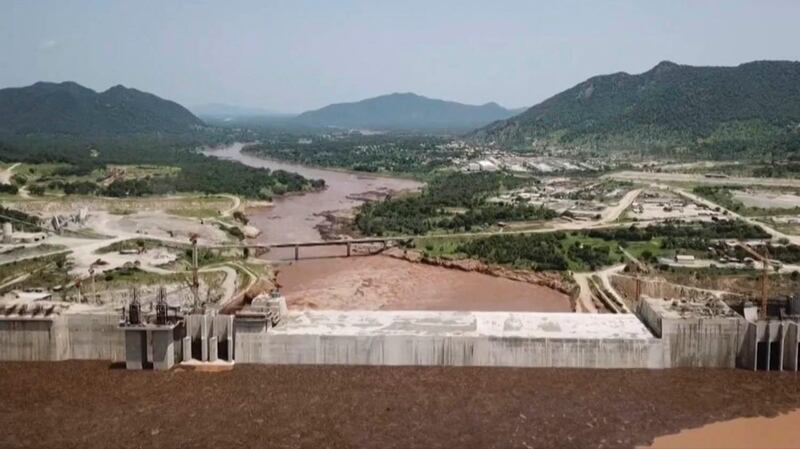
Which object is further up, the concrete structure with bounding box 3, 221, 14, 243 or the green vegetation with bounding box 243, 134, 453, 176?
the green vegetation with bounding box 243, 134, 453, 176

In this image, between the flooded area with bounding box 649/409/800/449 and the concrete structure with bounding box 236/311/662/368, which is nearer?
the flooded area with bounding box 649/409/800/449

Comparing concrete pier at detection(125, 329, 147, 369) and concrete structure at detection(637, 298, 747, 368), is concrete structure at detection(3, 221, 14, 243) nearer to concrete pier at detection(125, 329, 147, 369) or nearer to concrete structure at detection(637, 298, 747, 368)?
concrete pier at detection(125, 329, 147, 369)

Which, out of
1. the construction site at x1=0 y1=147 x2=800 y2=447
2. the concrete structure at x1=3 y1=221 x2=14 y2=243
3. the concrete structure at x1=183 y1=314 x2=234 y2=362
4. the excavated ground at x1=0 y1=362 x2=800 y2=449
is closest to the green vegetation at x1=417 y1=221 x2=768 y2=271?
the construction site at x1=0 y1=147 x2=800 y2=447

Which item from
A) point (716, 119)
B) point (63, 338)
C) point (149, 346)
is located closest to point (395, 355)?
point (149, 346)

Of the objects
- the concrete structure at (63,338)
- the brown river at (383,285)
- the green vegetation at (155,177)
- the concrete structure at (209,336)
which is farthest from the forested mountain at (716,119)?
the concrete structure at (63,338)

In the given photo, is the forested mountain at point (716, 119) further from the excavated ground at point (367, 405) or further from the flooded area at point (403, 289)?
the excavated ground at point (367, 405)

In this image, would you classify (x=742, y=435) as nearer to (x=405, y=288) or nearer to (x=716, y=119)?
(x=405, y=288)
